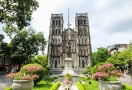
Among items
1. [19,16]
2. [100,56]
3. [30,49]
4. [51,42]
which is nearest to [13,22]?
[19,16]

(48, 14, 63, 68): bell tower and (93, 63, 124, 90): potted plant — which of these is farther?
(48, 14, 63, 68): bell tower

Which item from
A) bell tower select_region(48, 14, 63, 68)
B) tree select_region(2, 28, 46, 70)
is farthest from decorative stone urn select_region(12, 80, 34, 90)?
bell tower select_region(48, 14, 63, 68)

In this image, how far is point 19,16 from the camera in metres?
18.9

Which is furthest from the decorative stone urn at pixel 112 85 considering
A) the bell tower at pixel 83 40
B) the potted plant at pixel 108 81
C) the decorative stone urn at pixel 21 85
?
the bell tower at pixel 83 40

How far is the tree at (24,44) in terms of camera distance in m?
36.1

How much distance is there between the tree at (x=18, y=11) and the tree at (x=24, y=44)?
1692 cm

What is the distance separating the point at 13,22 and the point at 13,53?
18.0m

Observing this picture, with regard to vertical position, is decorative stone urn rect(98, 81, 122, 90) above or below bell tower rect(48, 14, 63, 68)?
below

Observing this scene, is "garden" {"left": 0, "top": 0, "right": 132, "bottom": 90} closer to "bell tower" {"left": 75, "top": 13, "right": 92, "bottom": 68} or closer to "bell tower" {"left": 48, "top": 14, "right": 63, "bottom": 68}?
"bell tower" {"left": 75, "top": 13, "right": 92, "bottom": 68}

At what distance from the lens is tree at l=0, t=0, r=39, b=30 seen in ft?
59.1

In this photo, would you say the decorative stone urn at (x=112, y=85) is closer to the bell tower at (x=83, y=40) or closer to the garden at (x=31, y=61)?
the garden at (x=31, y=61)

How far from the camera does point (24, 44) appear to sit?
3678 centimetres

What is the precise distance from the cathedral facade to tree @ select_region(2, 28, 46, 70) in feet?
58.7

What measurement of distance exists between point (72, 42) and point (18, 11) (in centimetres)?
4062
